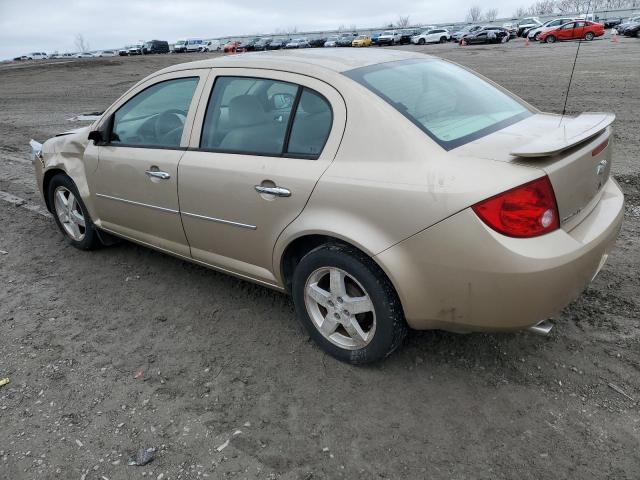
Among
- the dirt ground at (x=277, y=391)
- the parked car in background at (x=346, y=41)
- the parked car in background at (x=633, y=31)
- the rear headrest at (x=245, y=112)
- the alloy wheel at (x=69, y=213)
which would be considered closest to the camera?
the dirt ground at (x=277, y=391)

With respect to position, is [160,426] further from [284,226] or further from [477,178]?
[477,178]

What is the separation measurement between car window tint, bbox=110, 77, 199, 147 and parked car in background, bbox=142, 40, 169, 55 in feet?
210

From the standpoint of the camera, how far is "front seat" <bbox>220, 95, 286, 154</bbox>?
3062 millimetres

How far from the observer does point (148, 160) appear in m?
3.66

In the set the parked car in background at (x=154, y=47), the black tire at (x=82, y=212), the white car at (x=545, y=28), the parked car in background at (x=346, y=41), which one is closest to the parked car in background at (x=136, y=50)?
the parked car in background at (x=154, y=47)

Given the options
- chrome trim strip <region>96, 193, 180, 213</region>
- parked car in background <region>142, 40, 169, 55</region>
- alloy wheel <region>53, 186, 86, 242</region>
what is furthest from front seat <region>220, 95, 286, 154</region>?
parked car in background <region>142, 40, 169, 55</region>

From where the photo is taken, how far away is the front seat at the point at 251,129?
10.0 feet

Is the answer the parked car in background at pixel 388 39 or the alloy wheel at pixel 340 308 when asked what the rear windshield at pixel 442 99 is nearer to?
the alloy wheel at pixel 340 308

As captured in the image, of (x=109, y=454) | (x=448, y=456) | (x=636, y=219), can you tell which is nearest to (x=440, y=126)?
(x=448, y=456)

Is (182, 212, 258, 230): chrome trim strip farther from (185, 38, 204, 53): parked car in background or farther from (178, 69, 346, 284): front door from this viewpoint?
(185, 38, 204, 53): parked car in background

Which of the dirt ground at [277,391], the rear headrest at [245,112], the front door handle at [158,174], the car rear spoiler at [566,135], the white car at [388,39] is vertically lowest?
the dirt ground at [277,391]

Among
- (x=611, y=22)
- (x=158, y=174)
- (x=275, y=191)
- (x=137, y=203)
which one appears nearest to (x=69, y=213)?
(x=137, y=203)

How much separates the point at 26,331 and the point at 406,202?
2844 millimetres

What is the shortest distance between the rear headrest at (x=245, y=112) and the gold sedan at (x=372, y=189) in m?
0.01
